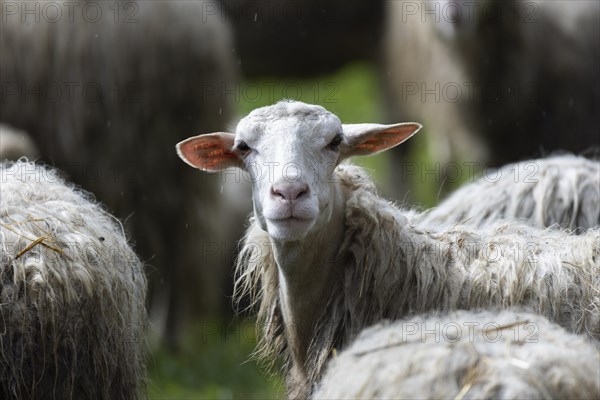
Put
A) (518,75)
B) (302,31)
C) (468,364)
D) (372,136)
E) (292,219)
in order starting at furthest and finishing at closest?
(302,31) → (518,75) → (372,136) → (292,219) → (468,364)

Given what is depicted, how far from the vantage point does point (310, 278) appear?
15.6 ft

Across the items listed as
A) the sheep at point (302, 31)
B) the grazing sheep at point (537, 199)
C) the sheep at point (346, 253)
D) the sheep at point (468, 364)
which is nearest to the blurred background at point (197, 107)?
the sheep at point (302, 31)

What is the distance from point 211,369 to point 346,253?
299 centimetres

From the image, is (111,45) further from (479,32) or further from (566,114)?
(566,114)

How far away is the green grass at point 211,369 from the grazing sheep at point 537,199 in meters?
1.45

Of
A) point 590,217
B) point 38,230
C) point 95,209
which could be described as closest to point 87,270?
point 38,230

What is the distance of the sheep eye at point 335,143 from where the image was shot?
477 cm

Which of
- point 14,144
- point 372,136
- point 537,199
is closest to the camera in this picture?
point 372,136

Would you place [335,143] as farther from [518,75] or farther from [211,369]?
[518,75]

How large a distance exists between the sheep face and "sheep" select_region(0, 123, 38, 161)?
1883 mm

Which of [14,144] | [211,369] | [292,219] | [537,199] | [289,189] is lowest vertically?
[211,369]

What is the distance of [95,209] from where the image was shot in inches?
203

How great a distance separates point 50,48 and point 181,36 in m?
0.86

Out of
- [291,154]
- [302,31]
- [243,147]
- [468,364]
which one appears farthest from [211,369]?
[302,31]
